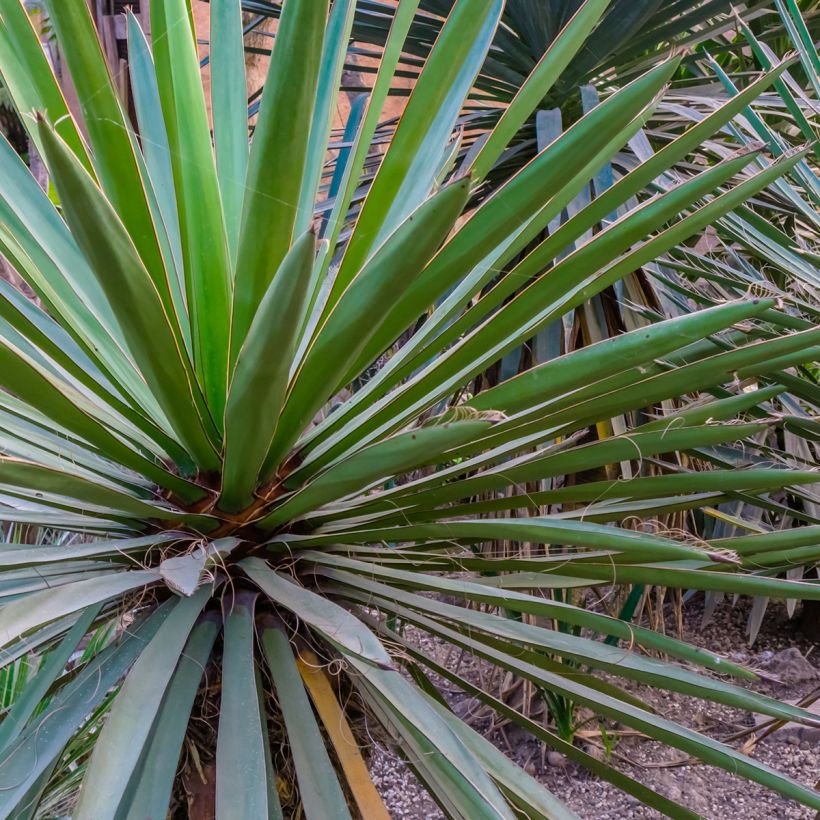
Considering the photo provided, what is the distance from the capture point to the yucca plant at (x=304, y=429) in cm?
65

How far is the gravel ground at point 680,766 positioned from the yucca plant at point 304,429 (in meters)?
1.13

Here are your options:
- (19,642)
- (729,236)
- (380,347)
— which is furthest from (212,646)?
(729,236)

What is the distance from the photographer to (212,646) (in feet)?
2.76

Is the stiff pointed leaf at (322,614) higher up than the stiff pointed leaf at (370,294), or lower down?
lower down

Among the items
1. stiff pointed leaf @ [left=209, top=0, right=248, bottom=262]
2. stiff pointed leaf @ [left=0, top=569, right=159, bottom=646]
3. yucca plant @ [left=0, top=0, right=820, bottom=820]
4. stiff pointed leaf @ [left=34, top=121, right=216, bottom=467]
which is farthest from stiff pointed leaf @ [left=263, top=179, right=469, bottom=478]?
stiff pointed leaf @ [left=209, top=0, right=248, bottom=262]

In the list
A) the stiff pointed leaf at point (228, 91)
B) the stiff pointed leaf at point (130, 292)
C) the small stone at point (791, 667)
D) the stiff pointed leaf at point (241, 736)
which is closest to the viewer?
the stiff pointed leaf at point (130, 292)

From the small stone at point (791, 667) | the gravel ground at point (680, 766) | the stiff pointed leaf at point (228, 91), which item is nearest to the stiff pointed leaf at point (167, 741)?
the stiff pointed leaf at point (228, 91)

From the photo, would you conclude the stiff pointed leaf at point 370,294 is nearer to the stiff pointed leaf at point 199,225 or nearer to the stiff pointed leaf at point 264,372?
the stiff pointed leaf at point 264,372

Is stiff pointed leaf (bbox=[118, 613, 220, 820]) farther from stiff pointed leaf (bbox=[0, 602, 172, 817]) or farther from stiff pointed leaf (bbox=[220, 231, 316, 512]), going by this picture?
stiff pointed leaf (bbox=[220, 231, 316, 512])

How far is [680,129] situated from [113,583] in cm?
195

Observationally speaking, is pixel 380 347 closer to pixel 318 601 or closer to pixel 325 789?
pixel 318 601

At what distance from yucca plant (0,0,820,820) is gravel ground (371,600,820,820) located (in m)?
1.13

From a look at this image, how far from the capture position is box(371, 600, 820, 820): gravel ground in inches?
81.5

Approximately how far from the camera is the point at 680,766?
2029mm
